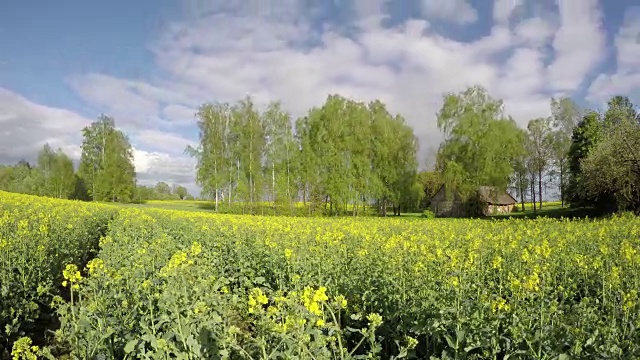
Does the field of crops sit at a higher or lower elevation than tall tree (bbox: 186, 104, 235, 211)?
lower

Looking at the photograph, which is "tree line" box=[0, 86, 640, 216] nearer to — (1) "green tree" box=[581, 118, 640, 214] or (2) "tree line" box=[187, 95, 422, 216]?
(2) "tree line" box=[187, 95, 422, 216]

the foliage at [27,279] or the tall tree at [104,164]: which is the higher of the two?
the tall tree at [104,164]

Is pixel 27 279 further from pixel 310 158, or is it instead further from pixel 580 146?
pixel 580 146

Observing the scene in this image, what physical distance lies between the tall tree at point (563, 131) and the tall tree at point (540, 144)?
2.63 feet

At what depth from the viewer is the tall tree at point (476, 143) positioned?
39719 mm

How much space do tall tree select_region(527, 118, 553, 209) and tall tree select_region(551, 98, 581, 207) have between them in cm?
80

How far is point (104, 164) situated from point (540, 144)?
5747 cm

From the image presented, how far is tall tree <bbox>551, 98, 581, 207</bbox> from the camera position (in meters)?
44.3

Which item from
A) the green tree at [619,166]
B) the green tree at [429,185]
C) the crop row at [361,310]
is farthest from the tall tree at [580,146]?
the crop row at [361,310]

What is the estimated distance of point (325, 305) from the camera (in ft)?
14.9

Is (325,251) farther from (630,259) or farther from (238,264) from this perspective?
(630,259)

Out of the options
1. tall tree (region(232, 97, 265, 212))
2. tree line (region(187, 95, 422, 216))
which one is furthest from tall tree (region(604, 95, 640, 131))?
tall tree (region(232, 97, 265, 212))

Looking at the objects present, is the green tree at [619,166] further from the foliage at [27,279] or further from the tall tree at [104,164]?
the tall tree at [104,164]

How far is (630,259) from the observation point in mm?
5980
